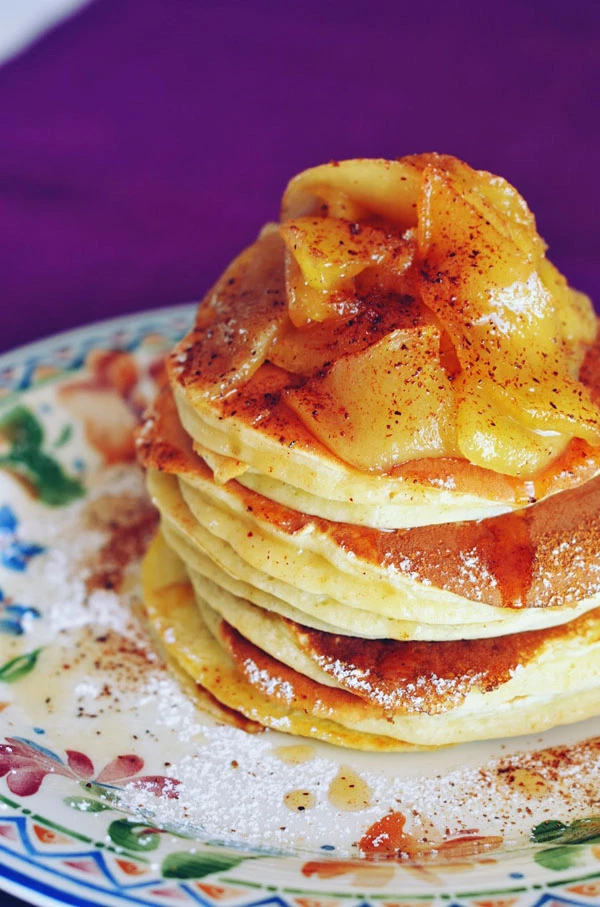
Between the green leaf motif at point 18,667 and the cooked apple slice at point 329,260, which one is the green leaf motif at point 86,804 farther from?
the cooked apple slice at point 329,260

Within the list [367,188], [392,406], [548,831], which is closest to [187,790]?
[548,831]

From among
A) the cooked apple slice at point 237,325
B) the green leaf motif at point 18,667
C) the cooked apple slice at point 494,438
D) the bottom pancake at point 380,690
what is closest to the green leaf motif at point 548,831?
the bottom pancake at point 380,690

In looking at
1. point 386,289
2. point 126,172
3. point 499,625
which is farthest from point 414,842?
point 126,172

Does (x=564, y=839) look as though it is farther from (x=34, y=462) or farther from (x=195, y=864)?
(x=34, y=462)

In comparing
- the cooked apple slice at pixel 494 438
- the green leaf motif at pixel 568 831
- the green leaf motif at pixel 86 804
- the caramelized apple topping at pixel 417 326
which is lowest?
the green leaf motif at pixel 86 804

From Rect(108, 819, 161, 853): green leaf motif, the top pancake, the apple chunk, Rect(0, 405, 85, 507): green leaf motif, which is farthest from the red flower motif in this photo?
Rect(0, 405, 85, 507): green leaf motif

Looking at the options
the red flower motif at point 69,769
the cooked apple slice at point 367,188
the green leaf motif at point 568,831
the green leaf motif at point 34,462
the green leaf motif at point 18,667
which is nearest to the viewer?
the green leaf motif at point 568,831
